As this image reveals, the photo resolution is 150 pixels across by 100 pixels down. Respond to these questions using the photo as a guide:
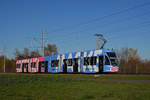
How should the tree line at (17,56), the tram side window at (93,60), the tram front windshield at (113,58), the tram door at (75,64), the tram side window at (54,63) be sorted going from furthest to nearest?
the tree line at (17,56), the tram side window at (54,63), the tram door at (75,64), the tram side window at (93,60), the tram front windshield at (113,58)

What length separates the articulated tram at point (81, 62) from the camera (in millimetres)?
27875

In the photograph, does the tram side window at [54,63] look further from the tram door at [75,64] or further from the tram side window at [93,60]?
the tram side window at [93,60]

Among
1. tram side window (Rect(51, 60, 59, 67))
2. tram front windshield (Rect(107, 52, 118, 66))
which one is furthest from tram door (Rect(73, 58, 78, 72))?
tram front windshield (Rect(107, 52, 118, 66))

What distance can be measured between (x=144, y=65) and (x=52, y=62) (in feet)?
50.8

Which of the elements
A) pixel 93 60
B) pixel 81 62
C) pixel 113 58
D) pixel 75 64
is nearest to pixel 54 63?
pixel 75 64

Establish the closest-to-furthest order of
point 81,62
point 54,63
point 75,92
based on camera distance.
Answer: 1. point 75,92
2. point 81,62
3. point 54,63

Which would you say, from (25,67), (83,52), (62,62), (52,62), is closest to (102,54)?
(83,52)

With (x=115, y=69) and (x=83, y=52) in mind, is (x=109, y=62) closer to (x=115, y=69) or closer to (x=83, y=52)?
(x=115, y=69)

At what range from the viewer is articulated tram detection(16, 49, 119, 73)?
27.9 metres

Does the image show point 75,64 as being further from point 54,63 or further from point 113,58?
point 113,58

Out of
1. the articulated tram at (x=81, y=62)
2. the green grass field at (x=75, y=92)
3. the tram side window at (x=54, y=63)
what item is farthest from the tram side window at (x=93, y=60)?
the green grass field at (x=75, y=92)

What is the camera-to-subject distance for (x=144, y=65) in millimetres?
35938

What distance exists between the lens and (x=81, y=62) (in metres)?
31.4

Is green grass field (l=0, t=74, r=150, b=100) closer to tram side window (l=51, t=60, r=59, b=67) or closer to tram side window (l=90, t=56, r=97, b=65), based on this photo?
tram side window (l=90, t=56, r=97, b=65)
